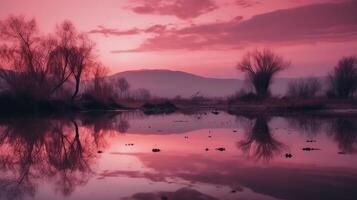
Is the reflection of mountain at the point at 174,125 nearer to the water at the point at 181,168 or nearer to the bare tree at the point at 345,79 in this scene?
the water at the point at 181,168

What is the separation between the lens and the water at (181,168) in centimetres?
883

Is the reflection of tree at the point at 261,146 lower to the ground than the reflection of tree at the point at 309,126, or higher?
lower

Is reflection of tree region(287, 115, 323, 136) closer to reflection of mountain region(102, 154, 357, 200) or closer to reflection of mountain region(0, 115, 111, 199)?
reflection of mountain region(102, 154, 357, 200)

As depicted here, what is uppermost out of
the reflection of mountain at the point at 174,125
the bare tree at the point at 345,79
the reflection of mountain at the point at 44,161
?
the bare tree at the point at 345,79

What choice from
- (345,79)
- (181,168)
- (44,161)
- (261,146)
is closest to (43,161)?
(44,161)

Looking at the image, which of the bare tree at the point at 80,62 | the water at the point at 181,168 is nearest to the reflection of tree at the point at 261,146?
the water at the point at 181,168

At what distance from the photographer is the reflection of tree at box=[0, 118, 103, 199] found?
9883mm

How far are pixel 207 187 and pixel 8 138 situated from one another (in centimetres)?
1486

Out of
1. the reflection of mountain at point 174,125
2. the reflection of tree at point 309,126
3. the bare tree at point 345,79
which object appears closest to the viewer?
the reflection of tree at point 309,126

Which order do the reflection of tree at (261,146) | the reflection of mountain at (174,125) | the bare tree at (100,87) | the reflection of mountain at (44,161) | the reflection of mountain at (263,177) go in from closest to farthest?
1. the reflection of mountain at (263,177)
2. the reflection of mountain at (44,161)
3. the reflection of tree at (261,146)
4. the reflection of mountain at (174,125)
5. the bare tree at (100,87)

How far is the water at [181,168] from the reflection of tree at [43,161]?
1.0 inches

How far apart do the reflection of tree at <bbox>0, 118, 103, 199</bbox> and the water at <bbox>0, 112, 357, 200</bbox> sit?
2 cm

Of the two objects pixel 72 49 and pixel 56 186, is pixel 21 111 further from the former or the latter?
pixel 56 186

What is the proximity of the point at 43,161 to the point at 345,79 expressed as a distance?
203ft
